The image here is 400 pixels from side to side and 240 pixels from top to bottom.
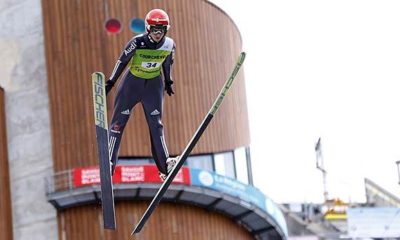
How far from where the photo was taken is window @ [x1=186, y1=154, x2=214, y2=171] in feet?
153

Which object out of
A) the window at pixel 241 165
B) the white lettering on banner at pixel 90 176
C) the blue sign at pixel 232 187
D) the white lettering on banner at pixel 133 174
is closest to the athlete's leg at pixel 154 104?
the white lettering on banner at pixel 133 174

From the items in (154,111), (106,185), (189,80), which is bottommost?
(106,185)

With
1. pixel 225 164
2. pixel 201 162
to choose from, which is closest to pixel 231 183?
pixel 201 162

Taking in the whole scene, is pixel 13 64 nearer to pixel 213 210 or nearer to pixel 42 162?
pixel 42 162

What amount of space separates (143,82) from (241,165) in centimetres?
2897

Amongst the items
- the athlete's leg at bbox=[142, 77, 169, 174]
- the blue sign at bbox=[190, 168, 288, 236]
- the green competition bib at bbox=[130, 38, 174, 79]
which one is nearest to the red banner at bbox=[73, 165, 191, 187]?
the blue sign at bbox=[190, 168, 288, 236]

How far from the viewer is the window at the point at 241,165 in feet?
160

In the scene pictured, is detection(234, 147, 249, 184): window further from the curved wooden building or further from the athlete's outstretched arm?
the athlete's outstretched arm

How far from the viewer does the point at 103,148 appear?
19.9 m

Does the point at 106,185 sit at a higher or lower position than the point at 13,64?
lower

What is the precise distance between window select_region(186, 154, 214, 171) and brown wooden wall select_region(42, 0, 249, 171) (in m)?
0.42

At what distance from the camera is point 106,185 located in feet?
64.7

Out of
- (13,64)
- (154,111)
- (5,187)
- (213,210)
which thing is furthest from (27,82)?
(154,111)

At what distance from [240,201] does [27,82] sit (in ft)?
33.9
